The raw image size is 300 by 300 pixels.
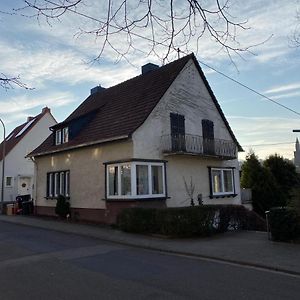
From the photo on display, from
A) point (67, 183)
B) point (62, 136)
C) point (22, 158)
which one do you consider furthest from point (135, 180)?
point (22, 158)

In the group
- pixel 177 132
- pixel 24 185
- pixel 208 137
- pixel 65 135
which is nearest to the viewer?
pixel 177 132

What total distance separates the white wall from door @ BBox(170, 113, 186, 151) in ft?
0.96

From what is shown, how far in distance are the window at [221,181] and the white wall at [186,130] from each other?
1.19 feet

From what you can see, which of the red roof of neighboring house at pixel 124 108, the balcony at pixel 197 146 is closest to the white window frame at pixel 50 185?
the red roof of neighboring house at pixel 124 108

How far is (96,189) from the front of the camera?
19.7 meters

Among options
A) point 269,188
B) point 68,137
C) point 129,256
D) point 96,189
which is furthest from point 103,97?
point 129,256

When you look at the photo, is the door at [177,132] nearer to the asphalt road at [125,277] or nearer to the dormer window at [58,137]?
the dormer window at [58,137]

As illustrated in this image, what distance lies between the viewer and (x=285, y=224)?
1184 cm

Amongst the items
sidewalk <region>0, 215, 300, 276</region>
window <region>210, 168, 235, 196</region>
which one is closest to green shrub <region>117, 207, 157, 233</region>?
sidewalk <region>0, 215, 300, 276</region>

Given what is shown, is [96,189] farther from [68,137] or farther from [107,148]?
[68,137]

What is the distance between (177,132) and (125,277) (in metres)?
13.0

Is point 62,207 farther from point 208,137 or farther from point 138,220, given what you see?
point 208,137

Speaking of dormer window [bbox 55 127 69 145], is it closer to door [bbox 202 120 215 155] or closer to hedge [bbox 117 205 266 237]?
door [bbox 202 120 215 155]

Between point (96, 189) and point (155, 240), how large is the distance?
23.4 ft
